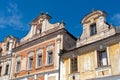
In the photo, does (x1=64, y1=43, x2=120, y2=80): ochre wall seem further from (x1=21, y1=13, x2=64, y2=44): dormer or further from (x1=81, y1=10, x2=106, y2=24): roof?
(x1=21, y1=13, x2=64, y2=44): dormer

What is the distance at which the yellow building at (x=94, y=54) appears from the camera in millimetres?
15906

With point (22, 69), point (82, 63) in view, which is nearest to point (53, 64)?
point (82, 63)

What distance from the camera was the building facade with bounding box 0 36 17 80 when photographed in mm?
26159

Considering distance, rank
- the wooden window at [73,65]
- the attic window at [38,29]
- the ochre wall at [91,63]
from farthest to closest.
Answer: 1. the attic window at [38,29]
2. the wooden window at [73,65]
3. the ochre wall at [91,63]

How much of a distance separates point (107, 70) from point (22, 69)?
38.4 feet

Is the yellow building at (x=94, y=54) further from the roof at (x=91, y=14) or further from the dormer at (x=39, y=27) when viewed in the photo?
the dormer at (x=39, y=27)

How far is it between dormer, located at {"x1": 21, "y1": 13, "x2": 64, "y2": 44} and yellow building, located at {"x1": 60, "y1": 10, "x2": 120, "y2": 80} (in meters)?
4.91

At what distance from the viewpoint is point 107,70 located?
1585 cm

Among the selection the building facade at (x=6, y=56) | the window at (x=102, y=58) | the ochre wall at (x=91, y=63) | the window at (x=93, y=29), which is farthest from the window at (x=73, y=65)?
the building facade at (x=6, y=56)

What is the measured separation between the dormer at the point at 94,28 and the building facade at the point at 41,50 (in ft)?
8.79

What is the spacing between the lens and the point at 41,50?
74.1 feet

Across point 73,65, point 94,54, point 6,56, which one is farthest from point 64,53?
point 6,56

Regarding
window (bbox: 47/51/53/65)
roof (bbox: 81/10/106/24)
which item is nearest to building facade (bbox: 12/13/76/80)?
window (bbox: 47/51/53/65)

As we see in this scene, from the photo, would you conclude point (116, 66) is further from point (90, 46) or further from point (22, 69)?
point (22, 69)
